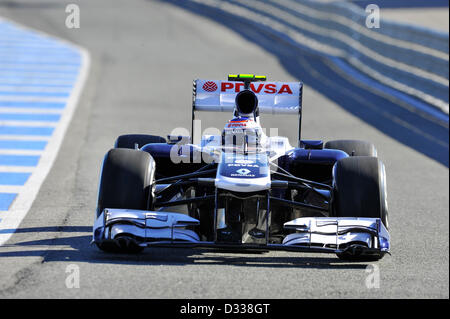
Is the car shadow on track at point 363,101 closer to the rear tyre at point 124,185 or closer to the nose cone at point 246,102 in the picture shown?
the nose cone at point 246,102

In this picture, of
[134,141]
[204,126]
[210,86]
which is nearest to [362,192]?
[210,86]

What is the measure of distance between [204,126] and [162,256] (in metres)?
9.04

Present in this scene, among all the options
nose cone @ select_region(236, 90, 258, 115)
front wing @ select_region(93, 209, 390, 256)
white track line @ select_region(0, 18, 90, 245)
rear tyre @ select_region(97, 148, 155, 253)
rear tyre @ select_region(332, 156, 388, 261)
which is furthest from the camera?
white track line @ select_region(0, 18, 90, 245)

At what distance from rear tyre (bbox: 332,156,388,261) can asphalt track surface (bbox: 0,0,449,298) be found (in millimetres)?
458

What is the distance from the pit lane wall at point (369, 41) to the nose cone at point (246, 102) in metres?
8.93

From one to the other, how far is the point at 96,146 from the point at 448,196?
5639mm

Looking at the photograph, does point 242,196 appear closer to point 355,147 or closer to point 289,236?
point 289,236

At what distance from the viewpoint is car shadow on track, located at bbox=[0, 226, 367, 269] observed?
25.5 ft

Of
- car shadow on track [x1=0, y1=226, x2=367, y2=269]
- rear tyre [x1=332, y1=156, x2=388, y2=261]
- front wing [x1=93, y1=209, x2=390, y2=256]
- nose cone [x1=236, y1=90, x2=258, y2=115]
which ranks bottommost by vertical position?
car shadow on track [x1=0, y1=226, x2=367, y2=269]

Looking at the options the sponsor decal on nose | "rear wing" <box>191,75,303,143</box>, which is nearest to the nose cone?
"rear wing" <box>191,75,303,143</box>

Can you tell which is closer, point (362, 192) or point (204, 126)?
point (362, 192)

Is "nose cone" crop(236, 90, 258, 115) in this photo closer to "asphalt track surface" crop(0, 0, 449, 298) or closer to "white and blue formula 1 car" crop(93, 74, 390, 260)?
"white and blue formula 1 car" crop(93, 74, 390, 260)

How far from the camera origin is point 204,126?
55.8 ft

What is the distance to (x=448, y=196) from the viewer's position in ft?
39.0
